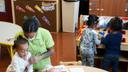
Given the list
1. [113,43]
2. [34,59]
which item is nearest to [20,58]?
[34,59]

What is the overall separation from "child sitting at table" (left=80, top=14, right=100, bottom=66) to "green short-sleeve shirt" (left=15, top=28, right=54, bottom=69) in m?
0.75

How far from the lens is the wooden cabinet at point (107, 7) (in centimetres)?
539

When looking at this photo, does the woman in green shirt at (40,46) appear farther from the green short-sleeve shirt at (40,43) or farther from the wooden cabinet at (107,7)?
the wooden cabinet at (107,7)

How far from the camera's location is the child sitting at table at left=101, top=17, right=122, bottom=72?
3.14 m

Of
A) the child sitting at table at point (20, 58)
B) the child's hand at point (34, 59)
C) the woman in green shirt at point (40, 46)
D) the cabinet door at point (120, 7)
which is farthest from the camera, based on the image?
the cabinet door at point (120, 7)

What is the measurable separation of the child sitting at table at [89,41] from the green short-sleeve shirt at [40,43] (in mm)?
749

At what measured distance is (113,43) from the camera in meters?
3.17

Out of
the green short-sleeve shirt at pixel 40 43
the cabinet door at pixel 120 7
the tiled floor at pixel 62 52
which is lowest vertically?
the tiled floor at pixel 62 52

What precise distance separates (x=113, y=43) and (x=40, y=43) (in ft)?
3.50

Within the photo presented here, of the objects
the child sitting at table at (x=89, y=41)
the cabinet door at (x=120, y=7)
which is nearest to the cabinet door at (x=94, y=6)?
the cabinet door at (x=120, y=7)

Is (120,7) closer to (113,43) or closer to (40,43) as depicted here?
(113,43)

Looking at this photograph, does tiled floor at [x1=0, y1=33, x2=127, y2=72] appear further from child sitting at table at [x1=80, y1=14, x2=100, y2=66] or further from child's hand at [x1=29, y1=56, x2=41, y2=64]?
child's hand at [x1=29, y1=56, x2=41, y2=64]

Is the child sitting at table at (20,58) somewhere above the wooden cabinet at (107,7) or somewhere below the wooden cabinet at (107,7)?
below

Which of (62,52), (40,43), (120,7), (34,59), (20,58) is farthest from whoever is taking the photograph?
(120,7)
